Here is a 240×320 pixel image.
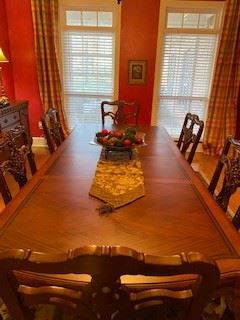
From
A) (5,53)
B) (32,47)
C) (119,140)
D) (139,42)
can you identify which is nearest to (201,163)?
(139,42)

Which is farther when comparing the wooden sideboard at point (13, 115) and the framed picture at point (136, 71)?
the framed picture at point (136, 71)

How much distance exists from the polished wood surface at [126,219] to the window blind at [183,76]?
279 centimetres

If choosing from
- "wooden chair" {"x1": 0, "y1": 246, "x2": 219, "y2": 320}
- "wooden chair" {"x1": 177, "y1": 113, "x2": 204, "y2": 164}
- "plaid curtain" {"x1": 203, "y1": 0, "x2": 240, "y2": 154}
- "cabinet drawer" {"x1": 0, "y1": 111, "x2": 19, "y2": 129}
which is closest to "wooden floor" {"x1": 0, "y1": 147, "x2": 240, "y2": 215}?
"plaid curtain" {"x1": 203, "y1": 0, "x2": 240, "y2": 154}

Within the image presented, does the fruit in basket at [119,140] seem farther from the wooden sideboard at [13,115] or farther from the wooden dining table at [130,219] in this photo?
→ the wooden sideboard at [13,115]

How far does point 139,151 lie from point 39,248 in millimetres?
1232

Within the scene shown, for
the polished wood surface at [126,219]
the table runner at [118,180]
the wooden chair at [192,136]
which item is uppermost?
the wooden chair at [192,136]

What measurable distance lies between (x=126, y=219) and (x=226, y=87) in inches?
136

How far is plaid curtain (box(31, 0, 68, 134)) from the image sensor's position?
354 cm

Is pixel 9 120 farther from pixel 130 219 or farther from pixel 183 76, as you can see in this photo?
pixel 183 76

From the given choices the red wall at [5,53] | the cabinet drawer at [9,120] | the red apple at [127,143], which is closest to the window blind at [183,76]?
the cabinet drawer at [9,120]

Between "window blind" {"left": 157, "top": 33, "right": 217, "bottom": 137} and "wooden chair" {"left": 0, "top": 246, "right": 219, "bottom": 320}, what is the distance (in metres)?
3.73

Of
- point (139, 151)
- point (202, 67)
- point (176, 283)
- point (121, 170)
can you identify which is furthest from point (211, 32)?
point (176, 283)

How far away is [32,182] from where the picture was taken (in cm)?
144

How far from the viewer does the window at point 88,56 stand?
374 cm
